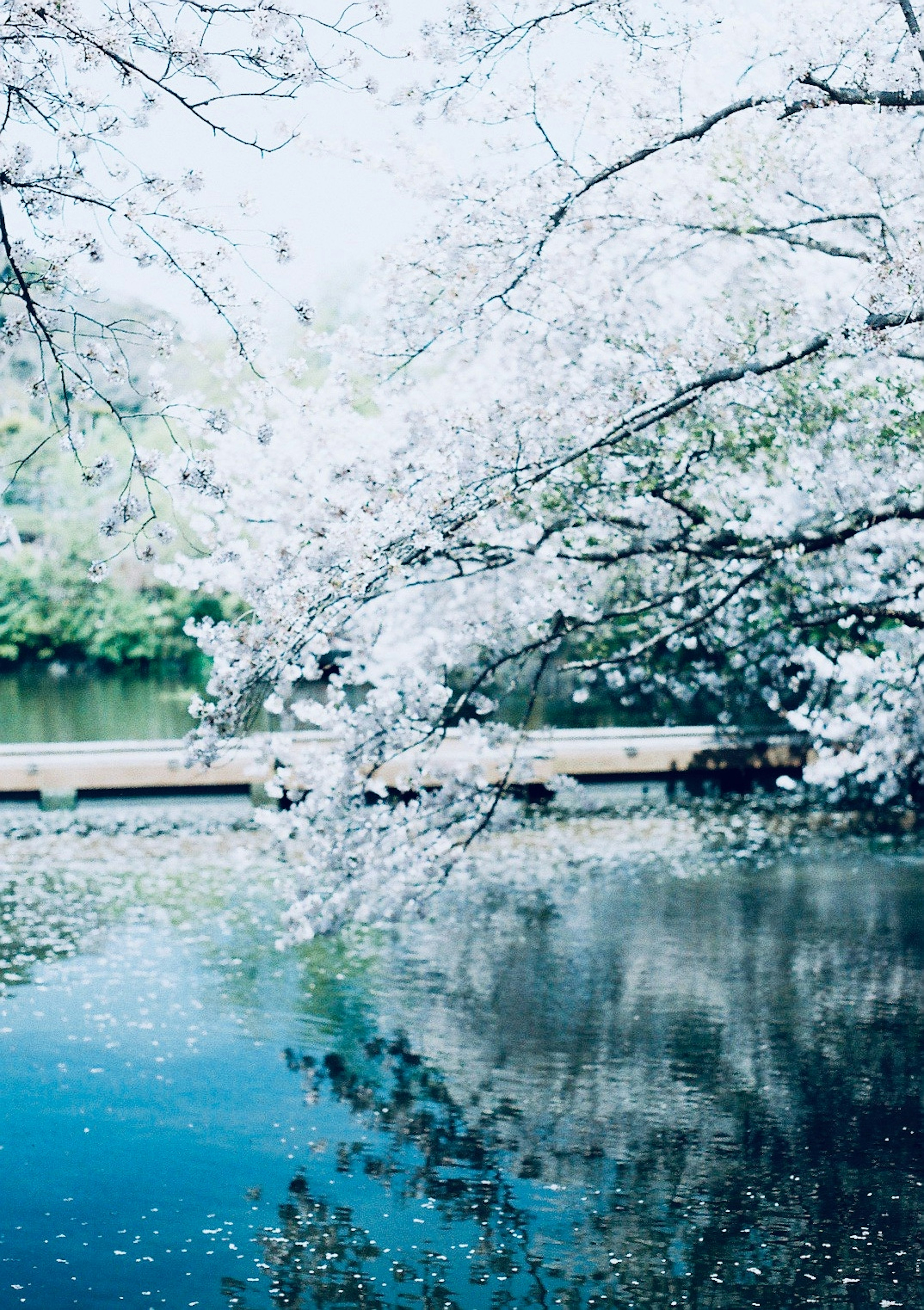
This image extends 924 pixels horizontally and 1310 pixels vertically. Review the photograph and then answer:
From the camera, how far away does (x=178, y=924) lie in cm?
1274

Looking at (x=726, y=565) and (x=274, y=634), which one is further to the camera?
(x=726, y=565)

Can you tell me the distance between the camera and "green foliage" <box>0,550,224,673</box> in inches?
1555

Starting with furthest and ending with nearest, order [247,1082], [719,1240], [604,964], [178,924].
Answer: [178,924]
[604,964]
[247,1082]
[719,1240]

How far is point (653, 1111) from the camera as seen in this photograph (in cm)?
821

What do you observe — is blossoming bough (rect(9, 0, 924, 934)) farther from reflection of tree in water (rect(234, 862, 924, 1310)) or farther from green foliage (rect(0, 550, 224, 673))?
green foliage (rect(0, 550, 224, 673))

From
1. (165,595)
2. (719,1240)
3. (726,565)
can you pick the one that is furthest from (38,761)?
(165,595)

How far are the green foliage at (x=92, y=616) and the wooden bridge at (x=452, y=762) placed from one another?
2120 cm

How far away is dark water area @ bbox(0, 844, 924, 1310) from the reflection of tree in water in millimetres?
22

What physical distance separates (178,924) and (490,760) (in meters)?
4.84

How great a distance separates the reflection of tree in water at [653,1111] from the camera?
6383 millimetres

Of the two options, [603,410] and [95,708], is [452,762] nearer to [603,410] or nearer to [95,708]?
[603,410]

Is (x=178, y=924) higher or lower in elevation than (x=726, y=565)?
lower

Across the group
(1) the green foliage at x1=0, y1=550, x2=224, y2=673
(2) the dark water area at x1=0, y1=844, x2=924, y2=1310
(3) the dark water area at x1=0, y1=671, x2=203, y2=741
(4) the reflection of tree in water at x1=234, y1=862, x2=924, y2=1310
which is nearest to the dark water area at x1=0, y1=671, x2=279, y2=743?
(3) the dark water area at x1=0, y1=671, x2=203, y2=741

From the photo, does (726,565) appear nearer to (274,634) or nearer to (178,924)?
(274,634)
